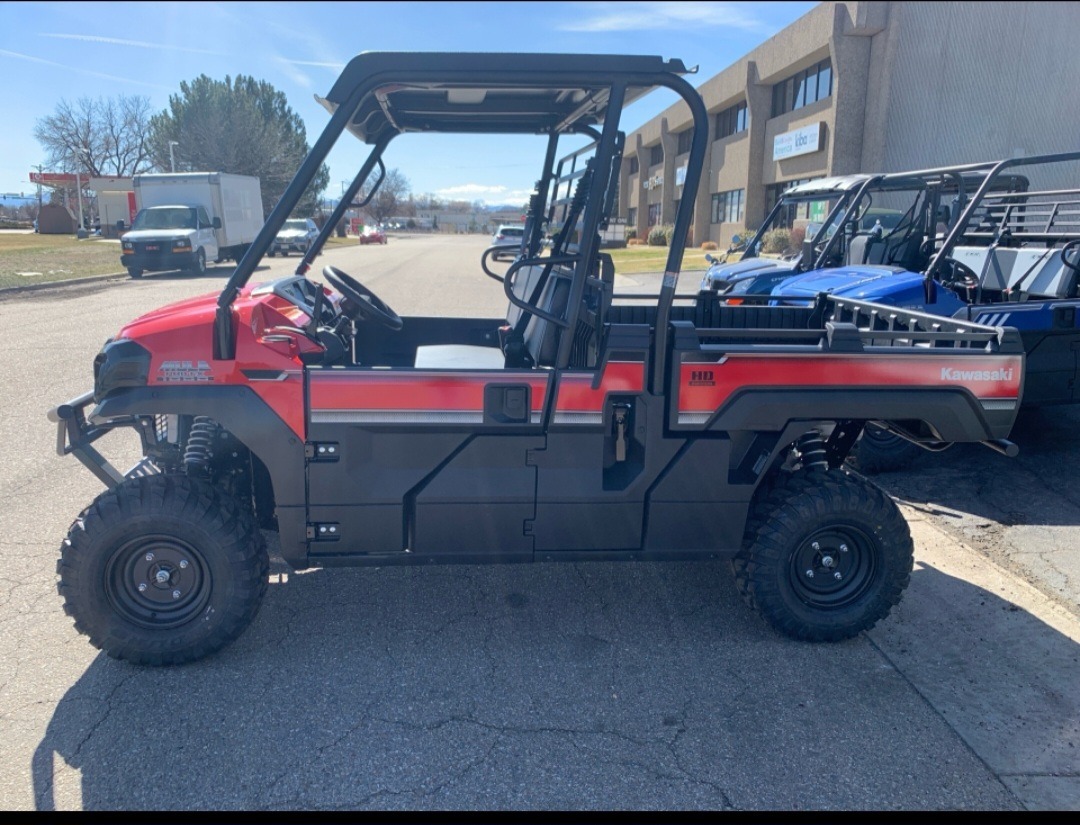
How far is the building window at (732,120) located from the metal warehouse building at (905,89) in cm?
184

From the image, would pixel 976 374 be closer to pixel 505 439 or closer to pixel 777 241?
pixel 505 439

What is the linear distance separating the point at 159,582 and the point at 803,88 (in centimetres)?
3191

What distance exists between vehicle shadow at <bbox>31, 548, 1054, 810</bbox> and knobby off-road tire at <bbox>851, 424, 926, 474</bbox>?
78.8 inches

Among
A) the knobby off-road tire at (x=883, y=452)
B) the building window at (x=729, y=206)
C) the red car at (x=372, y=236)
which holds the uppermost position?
the building window at (x=729, y=206)

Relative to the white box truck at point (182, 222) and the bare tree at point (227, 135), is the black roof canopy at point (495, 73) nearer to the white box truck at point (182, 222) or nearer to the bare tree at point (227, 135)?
the white box truck at point (182, 222)

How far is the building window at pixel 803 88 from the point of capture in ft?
92.8

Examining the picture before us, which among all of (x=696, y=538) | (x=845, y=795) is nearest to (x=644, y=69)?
(x=696, y=538)

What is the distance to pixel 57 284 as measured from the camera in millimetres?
18547

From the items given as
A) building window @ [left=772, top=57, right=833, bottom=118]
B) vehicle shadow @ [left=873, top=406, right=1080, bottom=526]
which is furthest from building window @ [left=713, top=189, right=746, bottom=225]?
vehicle shadow @ [left=873, top=406, right=1080, bottom=526]

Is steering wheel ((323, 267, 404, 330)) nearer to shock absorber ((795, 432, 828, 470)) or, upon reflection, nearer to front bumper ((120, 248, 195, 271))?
shock absorber ((795, 432, 828, 470))

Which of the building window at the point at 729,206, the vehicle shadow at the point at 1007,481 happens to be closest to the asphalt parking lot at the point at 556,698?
the vehicle shadow at the point at 1007,481

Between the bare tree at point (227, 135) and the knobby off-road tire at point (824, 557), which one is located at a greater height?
the bare tree at point (227, 135)

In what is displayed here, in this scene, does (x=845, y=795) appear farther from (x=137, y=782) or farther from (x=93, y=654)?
(x=93, y=654)

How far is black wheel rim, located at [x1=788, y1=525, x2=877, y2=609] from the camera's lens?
3.49m
